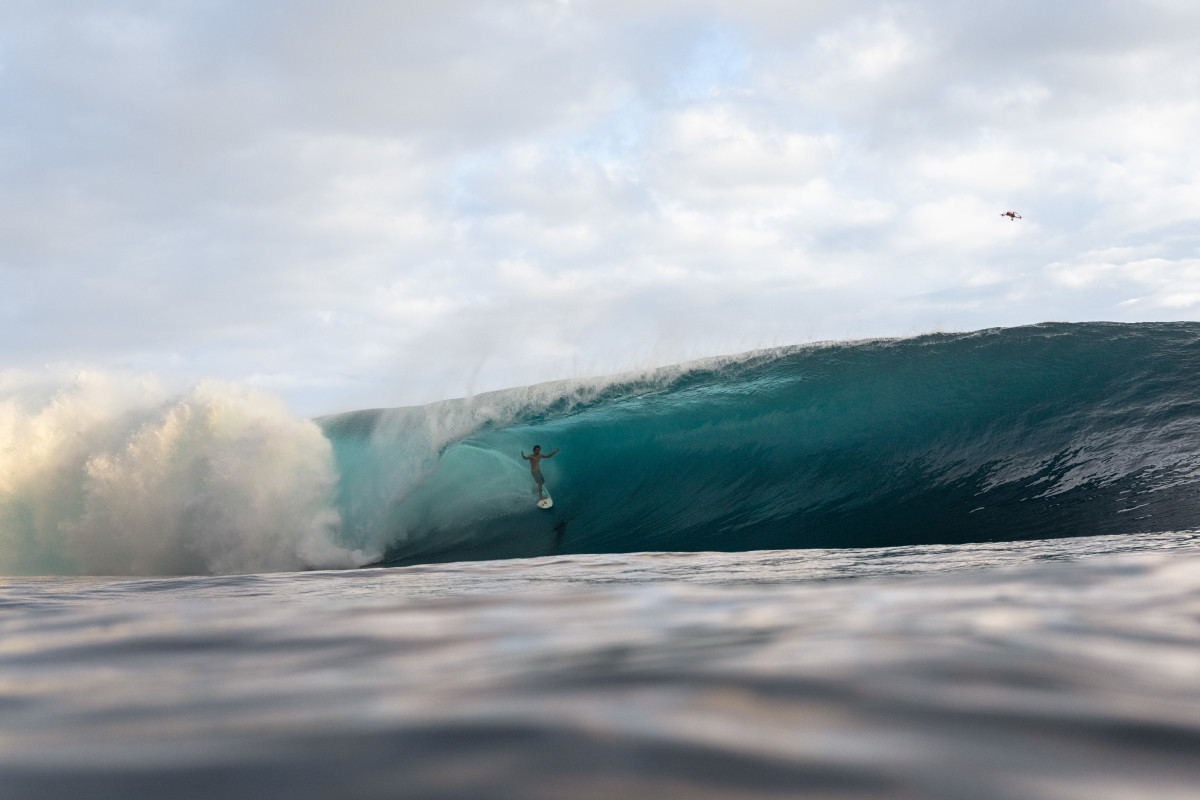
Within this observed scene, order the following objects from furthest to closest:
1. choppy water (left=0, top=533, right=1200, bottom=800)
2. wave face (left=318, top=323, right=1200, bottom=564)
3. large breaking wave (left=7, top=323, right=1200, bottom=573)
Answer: large breaking wave (left=7, top=323, right=1200, bottom=573)
wave face (left=318, top=323, right=1200, bottom=564)
choppy water (left=0, top=533, right=1200, bottom=800)

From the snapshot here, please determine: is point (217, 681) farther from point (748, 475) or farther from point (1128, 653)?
point (748, 475)

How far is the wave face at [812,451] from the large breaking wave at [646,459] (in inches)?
1.3

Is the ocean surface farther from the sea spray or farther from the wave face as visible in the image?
the sea spray

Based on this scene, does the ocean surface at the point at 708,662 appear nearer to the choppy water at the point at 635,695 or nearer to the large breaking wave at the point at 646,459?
the choppy water at the point at 635,695

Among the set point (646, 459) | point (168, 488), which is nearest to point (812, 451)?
point (646, 459)

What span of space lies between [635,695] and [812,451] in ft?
31.8

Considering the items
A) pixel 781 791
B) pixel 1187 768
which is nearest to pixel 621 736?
pixel 781 791

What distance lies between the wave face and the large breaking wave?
3cm

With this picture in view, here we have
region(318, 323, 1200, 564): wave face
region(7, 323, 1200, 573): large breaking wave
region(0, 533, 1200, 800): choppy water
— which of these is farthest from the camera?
region(7, 323, 1200, 573): large breaking wave

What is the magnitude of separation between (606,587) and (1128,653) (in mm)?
1881

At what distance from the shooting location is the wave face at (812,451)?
327 inches

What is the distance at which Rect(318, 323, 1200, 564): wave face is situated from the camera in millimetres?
8305

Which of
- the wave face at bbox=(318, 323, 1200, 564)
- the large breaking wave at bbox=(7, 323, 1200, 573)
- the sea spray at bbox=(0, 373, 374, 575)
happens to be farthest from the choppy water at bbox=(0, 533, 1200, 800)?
the sea spray at bbox=(0, 373, 374, 575)

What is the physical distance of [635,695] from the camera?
136 cm
